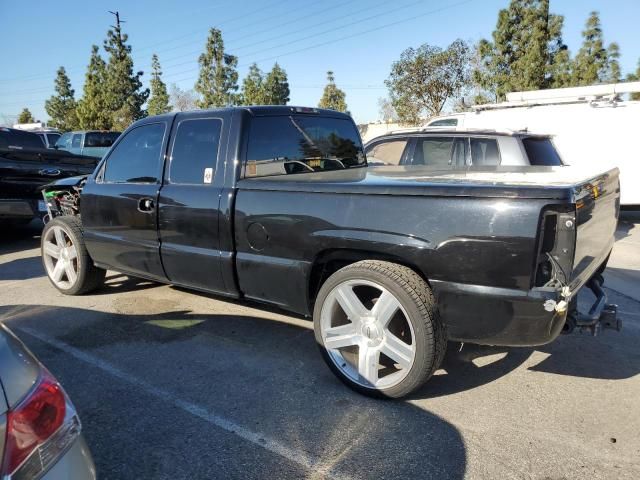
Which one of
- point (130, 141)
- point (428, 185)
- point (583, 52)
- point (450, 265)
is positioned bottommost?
point (450, 265)

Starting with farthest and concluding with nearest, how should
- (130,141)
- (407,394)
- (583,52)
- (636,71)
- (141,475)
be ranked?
(636,71) < (583,52) < (130,141) < (407,394) < (141,475)

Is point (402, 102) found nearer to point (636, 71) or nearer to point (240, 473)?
point (636, 71)

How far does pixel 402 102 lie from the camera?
2566cm

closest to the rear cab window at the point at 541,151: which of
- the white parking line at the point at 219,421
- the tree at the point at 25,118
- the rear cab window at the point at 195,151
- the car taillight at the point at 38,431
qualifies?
the rear cab window at the point at 195,151

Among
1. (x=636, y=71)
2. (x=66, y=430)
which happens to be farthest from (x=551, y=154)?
(x=636, y=71)

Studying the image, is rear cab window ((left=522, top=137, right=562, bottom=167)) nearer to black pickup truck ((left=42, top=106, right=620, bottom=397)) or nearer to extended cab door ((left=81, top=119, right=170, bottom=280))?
black pickup truck ((left=42, top=106, right=620, bottom=397))

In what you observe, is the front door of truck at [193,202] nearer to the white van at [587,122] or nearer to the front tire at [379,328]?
the front tire at [379,328]

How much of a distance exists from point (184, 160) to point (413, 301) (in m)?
2.27

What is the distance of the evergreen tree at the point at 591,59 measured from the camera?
74.3ft

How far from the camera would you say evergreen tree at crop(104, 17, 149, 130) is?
36875 mm

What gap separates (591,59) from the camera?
2342cm

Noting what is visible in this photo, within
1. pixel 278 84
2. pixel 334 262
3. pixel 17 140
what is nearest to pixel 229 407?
pixel 334 262

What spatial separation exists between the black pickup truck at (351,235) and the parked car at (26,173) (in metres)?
3.19

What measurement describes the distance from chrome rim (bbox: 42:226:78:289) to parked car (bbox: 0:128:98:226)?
1.63 meters
